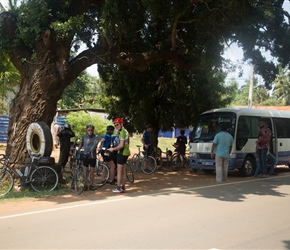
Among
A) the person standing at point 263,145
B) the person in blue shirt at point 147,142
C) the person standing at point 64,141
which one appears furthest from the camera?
the person in blue shirt at point 147,142

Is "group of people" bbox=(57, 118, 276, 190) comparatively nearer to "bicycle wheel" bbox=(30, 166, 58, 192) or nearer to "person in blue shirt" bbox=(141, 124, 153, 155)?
"person in blue shirt" bbox=(141, 124, 153, 155)

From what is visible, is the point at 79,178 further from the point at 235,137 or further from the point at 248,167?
the point at 248,167

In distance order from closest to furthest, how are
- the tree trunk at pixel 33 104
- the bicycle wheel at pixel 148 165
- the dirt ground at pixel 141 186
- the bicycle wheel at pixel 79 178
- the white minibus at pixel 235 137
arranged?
the dirt ground at pixel 141 186 → the bicycle wheel at pixel 79 178 → the tree trunk at pixel 33 104 → the white minibus at pixel 235 137 → the bicycle wheel at pixel 148 165

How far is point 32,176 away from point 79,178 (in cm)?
122

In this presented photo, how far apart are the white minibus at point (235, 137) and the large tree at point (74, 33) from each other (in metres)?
2.38

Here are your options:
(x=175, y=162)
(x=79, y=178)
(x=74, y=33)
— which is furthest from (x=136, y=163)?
Result: (x=74, y=33)

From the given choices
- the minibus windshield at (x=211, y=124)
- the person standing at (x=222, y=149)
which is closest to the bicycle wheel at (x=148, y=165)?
the minibus windshield at (x=211, y=124)

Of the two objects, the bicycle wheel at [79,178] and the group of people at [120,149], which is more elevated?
the group of people at [120,149]

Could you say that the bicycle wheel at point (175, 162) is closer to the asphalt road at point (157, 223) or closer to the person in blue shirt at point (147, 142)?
the person in blue shirt at point (147, 142)

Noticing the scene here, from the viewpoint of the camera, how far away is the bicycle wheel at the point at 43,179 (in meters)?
9.41

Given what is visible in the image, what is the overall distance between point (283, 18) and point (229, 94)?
5627 mm

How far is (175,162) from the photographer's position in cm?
1520

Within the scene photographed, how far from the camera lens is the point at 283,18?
44.5 feet

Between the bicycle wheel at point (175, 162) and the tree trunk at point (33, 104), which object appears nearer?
the tree trunk at point (33, 104)
